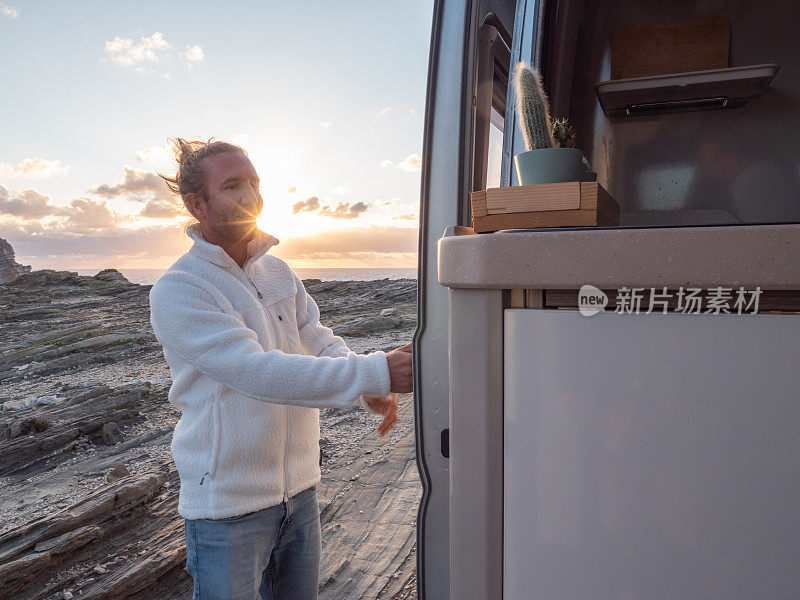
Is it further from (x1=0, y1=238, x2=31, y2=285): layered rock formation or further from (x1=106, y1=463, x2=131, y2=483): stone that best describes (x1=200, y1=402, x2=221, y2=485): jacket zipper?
(x1=0, y1=238, x2=31, y2=285): layered rock formation

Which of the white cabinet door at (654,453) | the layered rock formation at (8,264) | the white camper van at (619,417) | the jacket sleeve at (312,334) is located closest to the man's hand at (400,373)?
the white camper van at (619,417)

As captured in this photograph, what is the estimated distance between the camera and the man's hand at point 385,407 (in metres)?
1.53

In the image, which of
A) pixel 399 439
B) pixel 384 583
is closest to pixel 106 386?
pixel 399 439

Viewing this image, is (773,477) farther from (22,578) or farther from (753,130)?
(22,578)

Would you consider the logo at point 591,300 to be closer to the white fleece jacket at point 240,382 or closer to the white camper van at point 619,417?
the white camper van at point 619,417

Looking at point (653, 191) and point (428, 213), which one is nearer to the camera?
point (428, 213)

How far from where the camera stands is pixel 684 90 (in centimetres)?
172

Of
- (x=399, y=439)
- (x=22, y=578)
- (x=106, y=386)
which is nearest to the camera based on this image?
(x=22, y=578)

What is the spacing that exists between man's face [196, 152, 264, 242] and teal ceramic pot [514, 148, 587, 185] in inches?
32.4

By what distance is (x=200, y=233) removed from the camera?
62.7 inches

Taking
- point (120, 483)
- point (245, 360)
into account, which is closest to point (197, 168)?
point (245, 360)

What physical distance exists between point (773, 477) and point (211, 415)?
1205 millimetres

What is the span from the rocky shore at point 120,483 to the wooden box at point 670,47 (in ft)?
8.31

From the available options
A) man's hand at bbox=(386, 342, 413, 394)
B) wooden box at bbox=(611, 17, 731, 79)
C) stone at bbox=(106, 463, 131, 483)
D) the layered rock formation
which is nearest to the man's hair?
man's hand at bbox=(386, 342, 413, 394)
